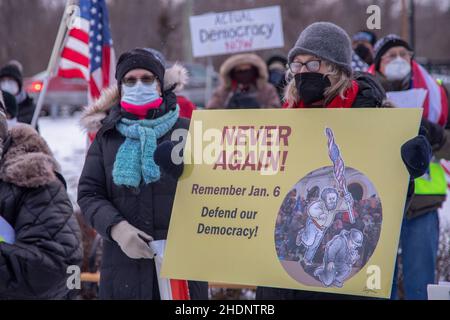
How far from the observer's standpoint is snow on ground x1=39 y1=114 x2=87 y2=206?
37.4 feet

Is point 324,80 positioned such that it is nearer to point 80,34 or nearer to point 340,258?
point 340,258

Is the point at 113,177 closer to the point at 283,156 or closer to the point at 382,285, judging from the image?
the point at 283,156

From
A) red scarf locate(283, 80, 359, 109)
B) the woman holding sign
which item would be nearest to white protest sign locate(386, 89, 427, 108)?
the woman holding sign

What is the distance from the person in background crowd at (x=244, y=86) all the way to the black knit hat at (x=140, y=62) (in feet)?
11.8

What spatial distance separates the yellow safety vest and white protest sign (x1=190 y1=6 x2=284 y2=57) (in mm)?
4659

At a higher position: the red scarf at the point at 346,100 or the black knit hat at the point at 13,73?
the black knit hat at the point at 13,73

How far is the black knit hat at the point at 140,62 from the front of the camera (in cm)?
410

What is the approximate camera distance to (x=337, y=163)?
121 inches

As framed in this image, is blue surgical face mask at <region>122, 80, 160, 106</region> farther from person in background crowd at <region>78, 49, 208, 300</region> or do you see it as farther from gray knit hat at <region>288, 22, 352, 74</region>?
gray knit hat at <region>288, 22, 352, 74</region>

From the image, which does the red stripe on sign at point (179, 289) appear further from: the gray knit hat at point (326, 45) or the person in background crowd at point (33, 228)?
the gray knit hat at point (326, 45)

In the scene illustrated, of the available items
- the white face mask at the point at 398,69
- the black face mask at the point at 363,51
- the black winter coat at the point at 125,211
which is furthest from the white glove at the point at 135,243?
the black face mask at the point at 363,51

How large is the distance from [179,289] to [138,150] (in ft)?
2.64

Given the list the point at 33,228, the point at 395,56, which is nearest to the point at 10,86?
the point at 395,56

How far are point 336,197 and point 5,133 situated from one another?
1.42 meters
